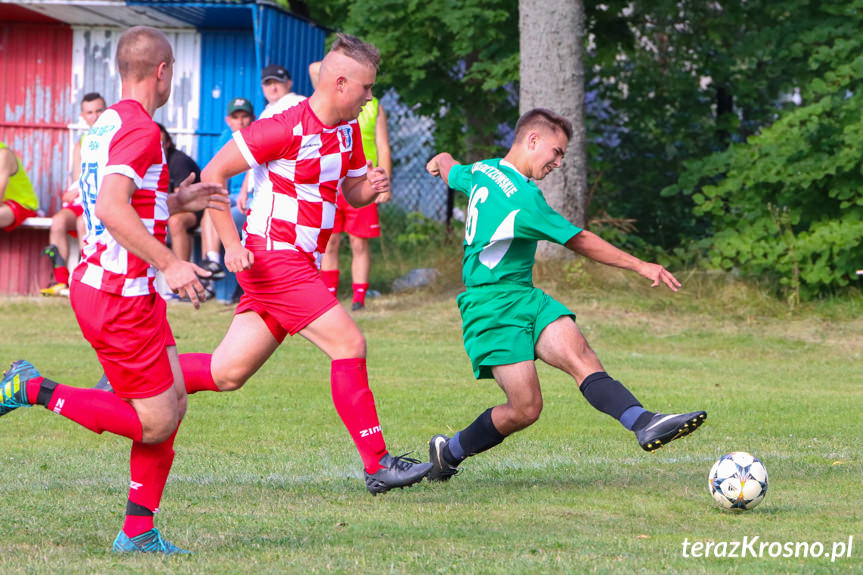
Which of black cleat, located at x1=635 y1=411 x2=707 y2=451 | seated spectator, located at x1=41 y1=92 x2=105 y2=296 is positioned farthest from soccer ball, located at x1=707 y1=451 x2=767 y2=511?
seated spectator, located at x1=41 y1=92 x2=105 y2=296

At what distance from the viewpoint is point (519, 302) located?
5.79 meters

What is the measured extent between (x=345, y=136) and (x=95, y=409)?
1.89m

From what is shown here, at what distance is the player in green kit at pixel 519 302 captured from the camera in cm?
564

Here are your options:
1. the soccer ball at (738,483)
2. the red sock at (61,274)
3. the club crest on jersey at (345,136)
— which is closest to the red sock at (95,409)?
the club crest on jersey at (345,136)

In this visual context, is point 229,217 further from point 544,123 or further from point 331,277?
point 331,277

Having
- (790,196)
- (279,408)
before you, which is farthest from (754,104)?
(279,408)

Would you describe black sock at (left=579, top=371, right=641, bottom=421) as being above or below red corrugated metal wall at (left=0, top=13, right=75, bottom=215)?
below

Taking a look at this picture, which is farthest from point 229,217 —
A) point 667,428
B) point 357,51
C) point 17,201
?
point 17,201

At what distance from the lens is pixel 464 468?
638cm

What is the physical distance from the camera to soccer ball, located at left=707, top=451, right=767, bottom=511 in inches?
203

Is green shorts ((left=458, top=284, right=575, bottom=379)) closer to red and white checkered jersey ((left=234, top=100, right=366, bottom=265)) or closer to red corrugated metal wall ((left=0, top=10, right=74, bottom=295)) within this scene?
red and white checkered jersey ((left=234, top=100, right=366, bottom=265))

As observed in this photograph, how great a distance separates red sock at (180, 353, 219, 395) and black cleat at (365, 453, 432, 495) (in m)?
0.98

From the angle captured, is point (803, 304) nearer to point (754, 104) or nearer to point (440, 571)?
point (754, 104)

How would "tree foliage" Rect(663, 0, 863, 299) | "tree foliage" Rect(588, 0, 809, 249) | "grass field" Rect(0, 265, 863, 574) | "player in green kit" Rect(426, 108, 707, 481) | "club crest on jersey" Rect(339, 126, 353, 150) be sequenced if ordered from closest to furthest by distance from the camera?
"grass field" Rect(0, 265, 863, 574) → "player in green kit" Rect(426, 108, 707, 481) → "club crest on jersey" Rect(339, 126, 353, 150) → "tree foliage" Rect(663, 0, 863, 299) → "tree foliage" Rect(588, 0, 809, 249)
